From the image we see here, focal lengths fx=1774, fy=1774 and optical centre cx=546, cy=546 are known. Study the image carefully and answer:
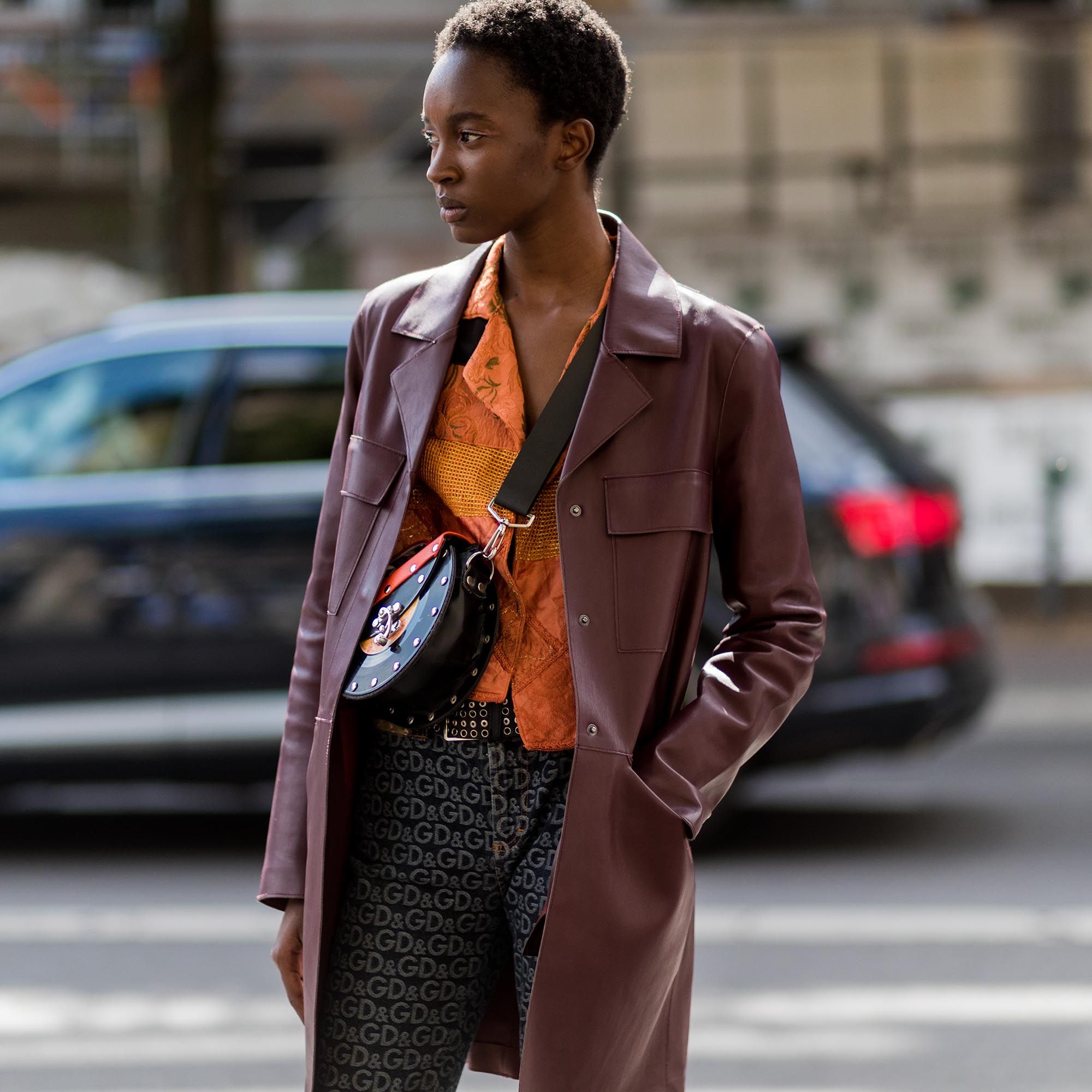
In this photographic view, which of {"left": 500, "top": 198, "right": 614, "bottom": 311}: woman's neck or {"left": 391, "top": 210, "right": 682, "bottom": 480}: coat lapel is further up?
{"left": 500, "top": 198, "right": 614, "bottom": 311}: woman's neck

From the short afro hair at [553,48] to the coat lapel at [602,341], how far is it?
17 centimetres

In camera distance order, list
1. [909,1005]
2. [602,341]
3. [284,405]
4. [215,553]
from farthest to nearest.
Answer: [284,405] < [215,553] < [909,1005] < [602,341]

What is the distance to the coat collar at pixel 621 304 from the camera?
1997 millimetres

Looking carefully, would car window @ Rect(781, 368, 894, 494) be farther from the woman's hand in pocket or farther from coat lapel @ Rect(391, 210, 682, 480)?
the woman's hand in pocket

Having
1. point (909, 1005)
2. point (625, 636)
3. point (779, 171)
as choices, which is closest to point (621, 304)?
point (625, 636)

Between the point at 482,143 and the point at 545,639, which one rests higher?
the point at 482,143

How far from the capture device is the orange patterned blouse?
1.97 metres

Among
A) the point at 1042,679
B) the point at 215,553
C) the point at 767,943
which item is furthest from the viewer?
the point at 1042,679

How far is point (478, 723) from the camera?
1.98 m

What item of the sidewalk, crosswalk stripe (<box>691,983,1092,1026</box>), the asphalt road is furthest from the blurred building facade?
crosswalk stripe (<box>691,983,1092,1026</box>)

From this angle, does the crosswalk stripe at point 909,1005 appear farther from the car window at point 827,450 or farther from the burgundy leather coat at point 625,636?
the burgundy leather coat at point 625,636

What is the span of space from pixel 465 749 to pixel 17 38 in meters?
13.3

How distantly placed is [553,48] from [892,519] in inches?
154

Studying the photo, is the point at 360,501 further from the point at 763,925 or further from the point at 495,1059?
the point at 763,925
